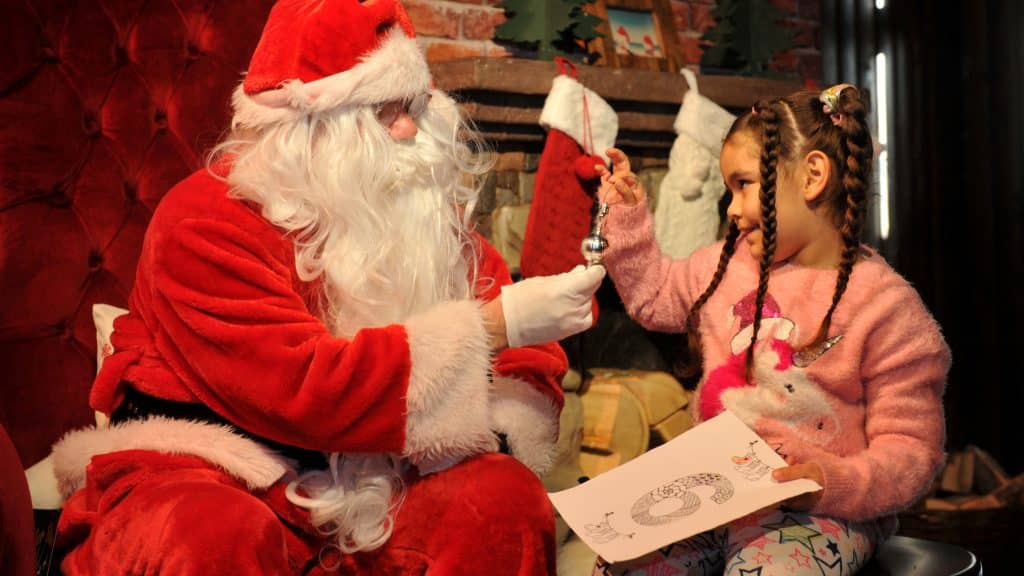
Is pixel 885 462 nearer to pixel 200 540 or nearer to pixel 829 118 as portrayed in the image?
pixel 829 118

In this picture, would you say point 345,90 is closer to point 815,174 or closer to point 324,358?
point 324,358

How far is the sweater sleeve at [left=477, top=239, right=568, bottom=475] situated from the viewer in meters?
1.61

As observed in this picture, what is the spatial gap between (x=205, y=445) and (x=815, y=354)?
0.91 meters

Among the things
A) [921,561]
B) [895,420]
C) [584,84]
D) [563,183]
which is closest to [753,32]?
[584,84]

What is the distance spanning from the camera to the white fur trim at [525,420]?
161 centimetres

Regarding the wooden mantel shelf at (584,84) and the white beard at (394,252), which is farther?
the wooden mantel shelf at (584,84)

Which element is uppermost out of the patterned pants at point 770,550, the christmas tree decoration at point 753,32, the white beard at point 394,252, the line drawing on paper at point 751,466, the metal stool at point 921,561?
the christmas tree decoration at point 753,32

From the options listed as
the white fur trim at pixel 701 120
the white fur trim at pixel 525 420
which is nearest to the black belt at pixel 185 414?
the white fur trim at pixel 525 420

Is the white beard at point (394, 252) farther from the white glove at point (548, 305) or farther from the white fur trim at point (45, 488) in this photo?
the white fur trim at point (45, 488)

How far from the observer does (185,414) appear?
59.4 inches

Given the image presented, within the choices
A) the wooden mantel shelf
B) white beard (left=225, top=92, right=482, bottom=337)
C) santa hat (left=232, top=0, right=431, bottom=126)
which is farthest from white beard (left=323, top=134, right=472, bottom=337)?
the wooden mantel shelf

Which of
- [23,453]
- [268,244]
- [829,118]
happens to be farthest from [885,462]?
[23,453]

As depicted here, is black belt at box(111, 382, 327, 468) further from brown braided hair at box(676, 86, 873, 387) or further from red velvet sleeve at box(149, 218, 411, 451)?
brown braided hair at box(676, 86, 873, 387)

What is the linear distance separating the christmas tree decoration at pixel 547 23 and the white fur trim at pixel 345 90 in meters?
0.89
